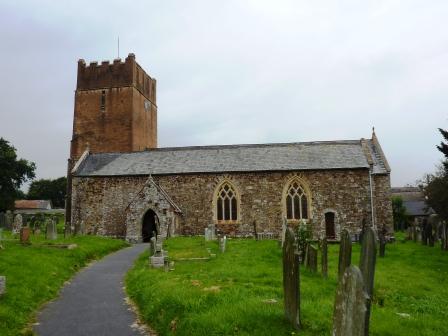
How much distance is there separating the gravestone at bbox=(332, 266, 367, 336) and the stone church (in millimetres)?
23358

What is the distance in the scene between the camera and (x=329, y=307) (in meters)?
8.12

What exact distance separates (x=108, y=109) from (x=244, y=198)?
16896 mm

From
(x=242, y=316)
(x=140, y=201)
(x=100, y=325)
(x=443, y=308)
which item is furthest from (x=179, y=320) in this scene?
(x=140, y=201)

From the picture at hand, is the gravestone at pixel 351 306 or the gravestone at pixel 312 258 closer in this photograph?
the gravestone at pixel 351 306

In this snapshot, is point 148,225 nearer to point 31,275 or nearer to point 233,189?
point 233,189

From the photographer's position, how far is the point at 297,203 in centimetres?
2933

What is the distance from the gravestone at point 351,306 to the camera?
470 centimetres

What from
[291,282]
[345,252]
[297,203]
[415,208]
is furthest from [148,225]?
[415,208]

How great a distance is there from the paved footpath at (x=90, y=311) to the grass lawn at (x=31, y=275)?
0.33 metres

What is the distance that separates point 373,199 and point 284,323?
23.2 meters

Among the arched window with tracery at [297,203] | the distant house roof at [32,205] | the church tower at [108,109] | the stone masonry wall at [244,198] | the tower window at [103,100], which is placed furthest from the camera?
the distant house roof at [32,205]

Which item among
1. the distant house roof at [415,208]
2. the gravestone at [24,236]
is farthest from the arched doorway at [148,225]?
the distant house roof at [415,208]

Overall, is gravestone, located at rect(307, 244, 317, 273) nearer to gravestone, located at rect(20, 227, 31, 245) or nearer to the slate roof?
gravestone, located at rect(20, 227, 31, 245)

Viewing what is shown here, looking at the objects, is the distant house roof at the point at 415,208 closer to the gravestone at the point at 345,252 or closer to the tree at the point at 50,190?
the gravestone at the point at 345,252
